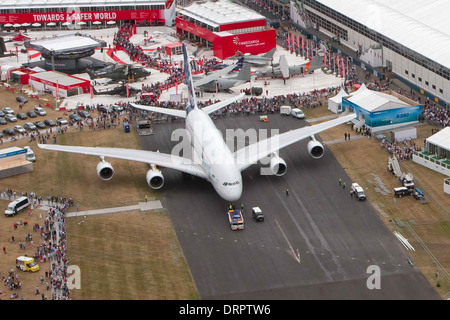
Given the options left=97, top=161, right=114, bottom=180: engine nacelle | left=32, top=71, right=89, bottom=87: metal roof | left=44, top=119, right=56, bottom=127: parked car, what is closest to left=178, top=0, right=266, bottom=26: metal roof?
left=32, top=71, right=89, bottom=87: metal roof

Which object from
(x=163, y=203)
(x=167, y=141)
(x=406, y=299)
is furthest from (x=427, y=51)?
(x=406, y=299)

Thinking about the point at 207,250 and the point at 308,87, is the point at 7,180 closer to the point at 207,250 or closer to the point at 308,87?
the point at 207,250

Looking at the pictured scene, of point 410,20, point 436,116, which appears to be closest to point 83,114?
point 436,116

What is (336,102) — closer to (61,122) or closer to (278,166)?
(278,166)

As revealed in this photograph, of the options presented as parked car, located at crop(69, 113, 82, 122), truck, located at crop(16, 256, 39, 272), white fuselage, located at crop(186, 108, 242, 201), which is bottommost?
parked car, located at crop(69, 113, 82, 122)

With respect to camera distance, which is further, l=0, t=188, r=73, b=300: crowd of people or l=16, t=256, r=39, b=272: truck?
l=16, t=256, r=39, b=272: truck

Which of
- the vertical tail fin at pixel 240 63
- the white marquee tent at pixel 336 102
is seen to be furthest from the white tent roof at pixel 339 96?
the vertical tail fin at pixel 240 63

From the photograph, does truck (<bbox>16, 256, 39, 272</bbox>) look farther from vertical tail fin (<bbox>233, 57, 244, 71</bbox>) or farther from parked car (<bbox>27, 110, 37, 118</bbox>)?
vertical tail fin (<bbox>233, 57, 244, 71</bbox>)
